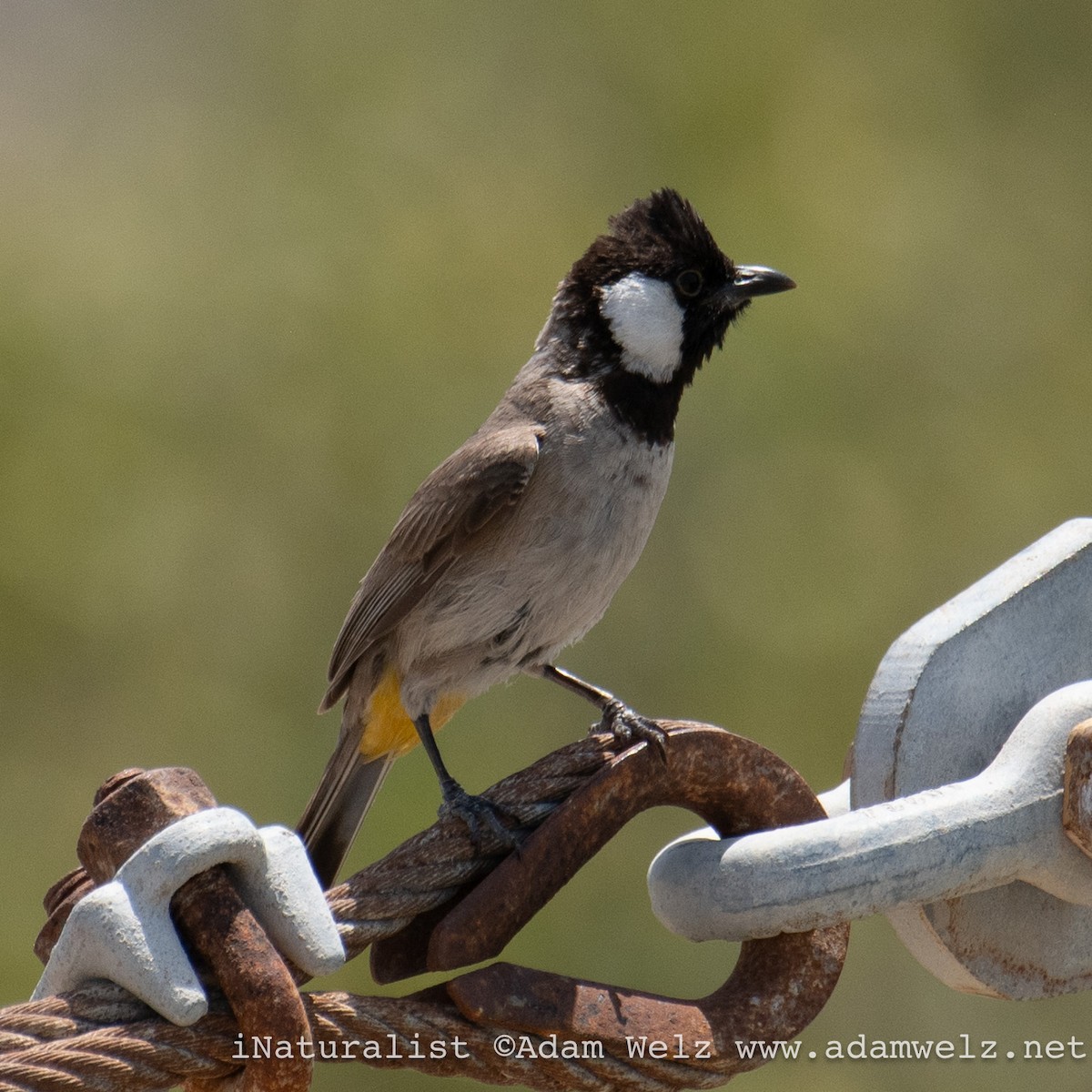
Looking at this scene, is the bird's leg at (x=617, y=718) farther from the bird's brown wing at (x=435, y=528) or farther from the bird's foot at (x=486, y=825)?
the bird's brown wing at (x=435, y=528)

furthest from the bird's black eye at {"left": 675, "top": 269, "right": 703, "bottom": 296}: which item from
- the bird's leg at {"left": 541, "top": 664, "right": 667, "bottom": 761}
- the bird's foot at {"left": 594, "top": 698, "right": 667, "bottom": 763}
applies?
the bird's foot at {"left": 594, "top": 698, "right": 667, "bottom": 763}

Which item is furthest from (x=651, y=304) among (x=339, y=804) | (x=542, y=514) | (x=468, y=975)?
(x=468, y=975)

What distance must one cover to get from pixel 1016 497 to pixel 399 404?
5.07 feet

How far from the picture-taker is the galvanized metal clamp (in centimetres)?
138

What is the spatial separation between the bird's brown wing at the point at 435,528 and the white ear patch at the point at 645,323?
25 centimetres

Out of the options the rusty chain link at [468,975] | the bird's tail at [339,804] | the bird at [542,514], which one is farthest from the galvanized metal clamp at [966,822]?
the bird's tail at [339,804]

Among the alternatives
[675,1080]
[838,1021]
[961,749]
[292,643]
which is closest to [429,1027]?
[675,1080]

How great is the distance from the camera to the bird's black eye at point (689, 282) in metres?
3.03

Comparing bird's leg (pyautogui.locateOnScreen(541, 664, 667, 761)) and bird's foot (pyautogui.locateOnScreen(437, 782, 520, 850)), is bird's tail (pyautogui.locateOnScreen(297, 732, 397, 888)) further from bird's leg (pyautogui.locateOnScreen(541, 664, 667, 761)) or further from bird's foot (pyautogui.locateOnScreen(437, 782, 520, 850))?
bird's foot (pyautogui.locateOnScreen(437, 782, 520, 850))

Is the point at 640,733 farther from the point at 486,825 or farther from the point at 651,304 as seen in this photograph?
the point at 651,304

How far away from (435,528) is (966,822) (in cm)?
154

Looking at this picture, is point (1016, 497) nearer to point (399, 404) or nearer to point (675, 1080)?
point (399, 404)

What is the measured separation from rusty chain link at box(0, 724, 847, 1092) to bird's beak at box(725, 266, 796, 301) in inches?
66.6

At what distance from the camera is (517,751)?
3.74 m
